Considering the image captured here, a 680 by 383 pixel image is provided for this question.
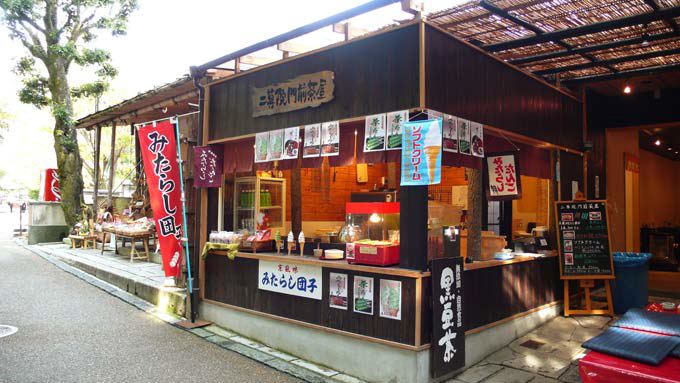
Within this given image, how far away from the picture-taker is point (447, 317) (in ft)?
19.4

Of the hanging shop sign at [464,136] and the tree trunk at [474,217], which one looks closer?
the hanging shop sign at [464,136]

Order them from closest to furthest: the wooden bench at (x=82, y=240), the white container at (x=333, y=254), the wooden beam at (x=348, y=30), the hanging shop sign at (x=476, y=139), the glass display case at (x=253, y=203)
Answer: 1. the hanging shop sign at (x=476, y=139)
2. the wooden beam at (x=348, y=30)
3. the white container at (x=333, y=254)
4. the glass display case at (x=253, y=203)
5. the wooden bench at (x=82, y=240)

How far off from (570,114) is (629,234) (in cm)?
482

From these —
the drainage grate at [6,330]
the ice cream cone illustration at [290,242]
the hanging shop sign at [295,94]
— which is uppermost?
the hanging shop sign at [295,94]

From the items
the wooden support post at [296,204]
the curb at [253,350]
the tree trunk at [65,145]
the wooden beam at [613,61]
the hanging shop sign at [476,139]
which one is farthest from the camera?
the tree trunk at [65,145]

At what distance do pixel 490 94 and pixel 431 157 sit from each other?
93.1 inches

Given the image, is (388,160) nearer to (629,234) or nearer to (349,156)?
(349,156)

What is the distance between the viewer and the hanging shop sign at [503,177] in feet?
26.3

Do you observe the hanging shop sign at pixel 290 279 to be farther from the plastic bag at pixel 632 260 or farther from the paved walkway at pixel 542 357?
the plastic bag at pixel 632 260

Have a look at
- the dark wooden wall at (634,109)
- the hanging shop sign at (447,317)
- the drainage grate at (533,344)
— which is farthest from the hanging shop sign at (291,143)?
the dark wooden wall at (634,109)

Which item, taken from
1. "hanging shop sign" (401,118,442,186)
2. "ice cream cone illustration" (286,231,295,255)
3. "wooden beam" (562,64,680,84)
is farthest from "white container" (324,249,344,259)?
"wooden beam" (562,64,680,84)

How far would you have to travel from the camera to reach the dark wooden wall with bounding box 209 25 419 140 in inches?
233

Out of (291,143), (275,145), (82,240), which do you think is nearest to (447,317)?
(291,143)

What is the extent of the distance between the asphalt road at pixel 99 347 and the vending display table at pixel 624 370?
376 cm
